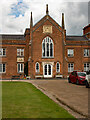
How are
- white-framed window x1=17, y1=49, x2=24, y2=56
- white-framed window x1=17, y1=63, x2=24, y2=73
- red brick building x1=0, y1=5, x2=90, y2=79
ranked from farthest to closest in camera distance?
white-framed window x1=17, y1=49, x2=24, y2=56 → white-framed window x1=17, y1=63, x2=24, y2=73 → red brick building x1=0, y1=5, x2=90, y2=79

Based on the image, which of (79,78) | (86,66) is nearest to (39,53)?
(86,66)

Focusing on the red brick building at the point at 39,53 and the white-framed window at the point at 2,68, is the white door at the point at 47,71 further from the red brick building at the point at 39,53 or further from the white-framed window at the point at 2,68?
the white-framed window at the point at 2,68

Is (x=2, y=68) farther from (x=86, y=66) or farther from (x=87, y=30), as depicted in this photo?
(x=87, y=30)

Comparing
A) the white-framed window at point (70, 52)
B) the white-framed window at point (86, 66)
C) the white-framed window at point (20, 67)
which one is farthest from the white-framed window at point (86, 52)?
the white-framed window at point (20, 67)

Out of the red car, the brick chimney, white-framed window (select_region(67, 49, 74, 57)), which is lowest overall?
the red car

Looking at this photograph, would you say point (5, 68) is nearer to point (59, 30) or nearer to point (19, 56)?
point (19, 56)

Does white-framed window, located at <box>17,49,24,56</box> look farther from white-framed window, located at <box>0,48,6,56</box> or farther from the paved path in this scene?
the paved path

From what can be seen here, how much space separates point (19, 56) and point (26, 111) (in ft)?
99.4

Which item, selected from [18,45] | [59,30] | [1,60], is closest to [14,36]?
[18,45]

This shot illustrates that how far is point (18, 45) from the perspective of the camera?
37.0 meters

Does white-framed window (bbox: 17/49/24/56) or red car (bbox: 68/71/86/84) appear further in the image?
white-framed window (bbox: 17/49/24/56)

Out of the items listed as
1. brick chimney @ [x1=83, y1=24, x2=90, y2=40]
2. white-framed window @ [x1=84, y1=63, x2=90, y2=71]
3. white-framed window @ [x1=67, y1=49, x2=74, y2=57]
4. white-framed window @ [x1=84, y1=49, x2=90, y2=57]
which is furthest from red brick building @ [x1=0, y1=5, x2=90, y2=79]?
brick chimney @ [x1=83, y1=24, x2=90, y2=40]

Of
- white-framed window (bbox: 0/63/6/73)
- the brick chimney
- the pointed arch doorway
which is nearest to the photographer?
white-framed window (bbox: 0/63/6/73)

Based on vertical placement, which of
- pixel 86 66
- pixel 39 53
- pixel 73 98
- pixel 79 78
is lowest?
pixel 73 98
